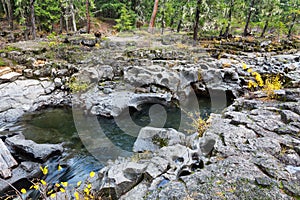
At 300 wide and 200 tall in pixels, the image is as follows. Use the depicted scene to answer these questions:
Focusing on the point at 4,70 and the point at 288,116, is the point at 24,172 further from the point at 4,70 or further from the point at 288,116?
the point at 4,70

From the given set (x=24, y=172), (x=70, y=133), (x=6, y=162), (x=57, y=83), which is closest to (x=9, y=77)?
(x=57, y=83)

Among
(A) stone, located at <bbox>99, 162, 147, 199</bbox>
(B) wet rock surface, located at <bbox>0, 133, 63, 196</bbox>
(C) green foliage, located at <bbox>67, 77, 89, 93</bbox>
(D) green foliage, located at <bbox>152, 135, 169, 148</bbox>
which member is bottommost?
(B) wet rock surface, located at <bbox>0, 133, 63, 196</bbox>

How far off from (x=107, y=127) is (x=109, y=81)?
3.71 m

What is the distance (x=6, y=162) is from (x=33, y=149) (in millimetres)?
800

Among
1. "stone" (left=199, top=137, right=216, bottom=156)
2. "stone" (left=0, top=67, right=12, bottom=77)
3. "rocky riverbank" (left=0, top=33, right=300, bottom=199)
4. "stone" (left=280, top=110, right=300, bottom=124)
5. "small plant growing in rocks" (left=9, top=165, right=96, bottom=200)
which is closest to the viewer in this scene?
"small plant growing in rocks" (left=9, top=165, right=96, bottom=200)

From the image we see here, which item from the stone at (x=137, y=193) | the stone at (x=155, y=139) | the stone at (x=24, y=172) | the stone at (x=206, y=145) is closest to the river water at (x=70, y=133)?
A: the stone at (x=24, y=172)

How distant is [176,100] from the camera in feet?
35.0

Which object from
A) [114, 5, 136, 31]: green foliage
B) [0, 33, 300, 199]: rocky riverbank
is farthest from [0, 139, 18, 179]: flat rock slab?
[114, 5, 136, 31]: green foliage

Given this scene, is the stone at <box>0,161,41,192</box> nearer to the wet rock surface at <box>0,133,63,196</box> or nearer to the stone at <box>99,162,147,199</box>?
the wet rock surface at <box>0,133,63,196</box>

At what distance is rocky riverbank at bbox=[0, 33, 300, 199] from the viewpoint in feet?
11.3

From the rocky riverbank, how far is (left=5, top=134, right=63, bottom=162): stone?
8.28 ft

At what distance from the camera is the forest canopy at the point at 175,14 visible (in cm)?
1931

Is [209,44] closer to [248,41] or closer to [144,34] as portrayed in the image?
[248,41]

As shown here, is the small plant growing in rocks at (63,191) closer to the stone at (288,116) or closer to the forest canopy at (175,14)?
the stone at (288,116)
